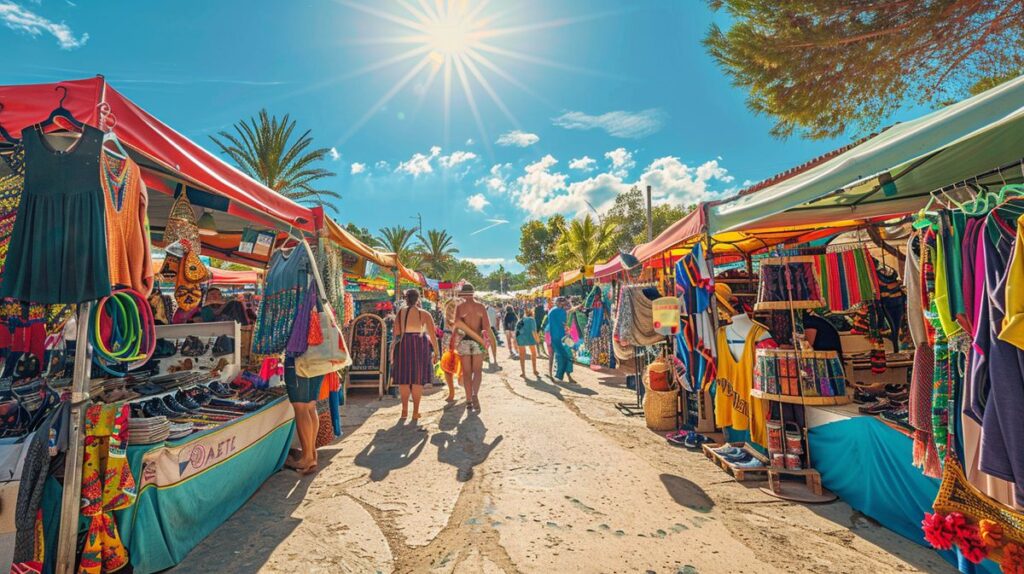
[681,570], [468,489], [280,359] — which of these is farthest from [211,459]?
[681,570]

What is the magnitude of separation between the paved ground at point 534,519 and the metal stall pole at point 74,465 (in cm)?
59

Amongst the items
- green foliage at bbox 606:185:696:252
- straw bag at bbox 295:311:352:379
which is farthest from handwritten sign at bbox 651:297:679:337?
green foliage at bbox 606:185:696:252

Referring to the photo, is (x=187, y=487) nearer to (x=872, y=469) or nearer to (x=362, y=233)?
(x=872, y=469)

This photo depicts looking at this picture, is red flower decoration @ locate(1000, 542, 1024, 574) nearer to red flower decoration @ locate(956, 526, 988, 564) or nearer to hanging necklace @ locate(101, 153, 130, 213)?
red flower decoration @ locate(956, 526, 988, 564)

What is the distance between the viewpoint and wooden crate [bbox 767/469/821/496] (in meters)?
3.37

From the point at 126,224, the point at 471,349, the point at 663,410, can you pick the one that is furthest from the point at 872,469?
the point at 126,224

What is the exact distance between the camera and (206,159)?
2.93m

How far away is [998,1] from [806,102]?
2.35 metres

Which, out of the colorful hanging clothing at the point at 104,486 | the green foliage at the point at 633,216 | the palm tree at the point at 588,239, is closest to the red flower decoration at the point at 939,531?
the colorful hanging clothing at the point at 104,486

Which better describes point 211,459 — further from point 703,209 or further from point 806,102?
point 806,102

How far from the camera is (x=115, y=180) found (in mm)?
2264

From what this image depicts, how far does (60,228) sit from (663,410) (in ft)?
18.7

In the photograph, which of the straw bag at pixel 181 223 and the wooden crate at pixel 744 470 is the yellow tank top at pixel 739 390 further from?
the straw bag at pixel 181 223

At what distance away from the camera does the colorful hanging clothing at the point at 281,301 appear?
372cm
